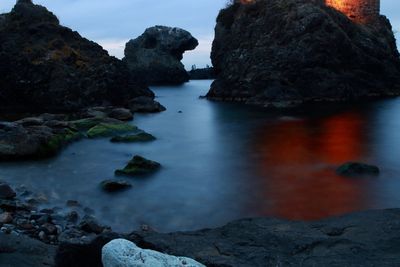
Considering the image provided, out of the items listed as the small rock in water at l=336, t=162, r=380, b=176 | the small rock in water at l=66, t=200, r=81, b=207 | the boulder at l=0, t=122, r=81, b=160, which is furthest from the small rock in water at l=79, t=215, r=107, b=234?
the boulder at l=0, t=122, r=81, b=160

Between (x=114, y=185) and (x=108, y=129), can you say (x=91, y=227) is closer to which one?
(x=114, y=185)

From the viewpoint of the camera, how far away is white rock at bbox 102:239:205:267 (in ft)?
15.3

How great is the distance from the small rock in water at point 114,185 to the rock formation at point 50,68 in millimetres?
20731

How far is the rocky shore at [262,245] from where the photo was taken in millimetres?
5578

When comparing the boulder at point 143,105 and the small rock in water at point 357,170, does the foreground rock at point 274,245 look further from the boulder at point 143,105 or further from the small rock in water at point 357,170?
the boulder at point 143,105

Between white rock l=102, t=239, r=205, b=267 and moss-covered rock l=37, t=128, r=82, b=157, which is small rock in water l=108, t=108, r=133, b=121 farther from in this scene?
white rock l=102, t=239, r=205, b=267

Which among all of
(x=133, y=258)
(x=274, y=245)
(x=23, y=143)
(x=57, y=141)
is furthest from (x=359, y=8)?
(x=133, y=258)

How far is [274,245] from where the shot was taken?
239 inches

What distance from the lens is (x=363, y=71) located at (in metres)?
43.6

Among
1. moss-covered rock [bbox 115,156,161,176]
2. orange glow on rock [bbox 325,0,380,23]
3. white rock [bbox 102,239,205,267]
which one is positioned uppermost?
orange glow on rock [bbox 325,0,380,23]

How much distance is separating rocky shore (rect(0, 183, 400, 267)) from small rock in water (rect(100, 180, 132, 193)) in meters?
5.29

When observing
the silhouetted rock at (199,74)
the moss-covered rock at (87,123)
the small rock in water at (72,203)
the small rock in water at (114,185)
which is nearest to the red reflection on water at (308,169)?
the small rock in water at (114,185)

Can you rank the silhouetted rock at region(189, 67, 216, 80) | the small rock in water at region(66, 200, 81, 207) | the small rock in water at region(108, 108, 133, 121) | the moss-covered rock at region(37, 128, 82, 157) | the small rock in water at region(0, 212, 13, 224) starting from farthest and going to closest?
the silhouetted rock at region(189, 67, 216, 80) → the small rock in water at region(108, 108, 133, 121) → the moss-covered rock at region(37, 128, 82, 157) → the small rock in water at region(66, 200, 81, 207) → the small rock in water at region(0, 212, 13, 224)

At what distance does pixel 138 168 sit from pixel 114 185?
2.01 meters
